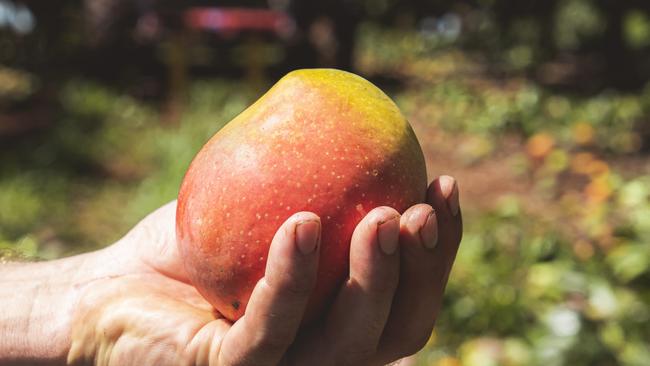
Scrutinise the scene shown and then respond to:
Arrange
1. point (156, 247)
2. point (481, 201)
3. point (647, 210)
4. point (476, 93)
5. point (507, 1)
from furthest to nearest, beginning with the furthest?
point (507, 1), point (476, 93), point (481, 201), point (647, 210), point (156, 247)

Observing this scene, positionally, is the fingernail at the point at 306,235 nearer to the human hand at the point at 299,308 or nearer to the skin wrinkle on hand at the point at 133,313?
the human hand at the point at 299,308

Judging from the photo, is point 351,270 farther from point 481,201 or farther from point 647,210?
point 481,201

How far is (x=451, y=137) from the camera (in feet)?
18.8

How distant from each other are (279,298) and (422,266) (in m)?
0.28

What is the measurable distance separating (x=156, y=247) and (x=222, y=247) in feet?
1.68

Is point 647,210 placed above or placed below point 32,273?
below

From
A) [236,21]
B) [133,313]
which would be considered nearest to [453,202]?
[133,313]

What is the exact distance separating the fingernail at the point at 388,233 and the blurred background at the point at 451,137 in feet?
3.38

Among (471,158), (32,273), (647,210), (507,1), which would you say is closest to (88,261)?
(32,273)

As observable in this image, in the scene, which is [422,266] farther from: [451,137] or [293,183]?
[451,137]

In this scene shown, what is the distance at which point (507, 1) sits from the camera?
36.5 feet

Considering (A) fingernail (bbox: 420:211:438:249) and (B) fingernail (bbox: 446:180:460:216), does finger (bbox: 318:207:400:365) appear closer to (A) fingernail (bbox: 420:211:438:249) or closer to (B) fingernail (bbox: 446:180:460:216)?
(A) fingernail (bbox: 420:211:438:249)

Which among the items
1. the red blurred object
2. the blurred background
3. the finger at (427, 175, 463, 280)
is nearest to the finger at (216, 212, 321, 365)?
the finger at (427, 175, 463, 280)

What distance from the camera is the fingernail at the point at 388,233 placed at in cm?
118
